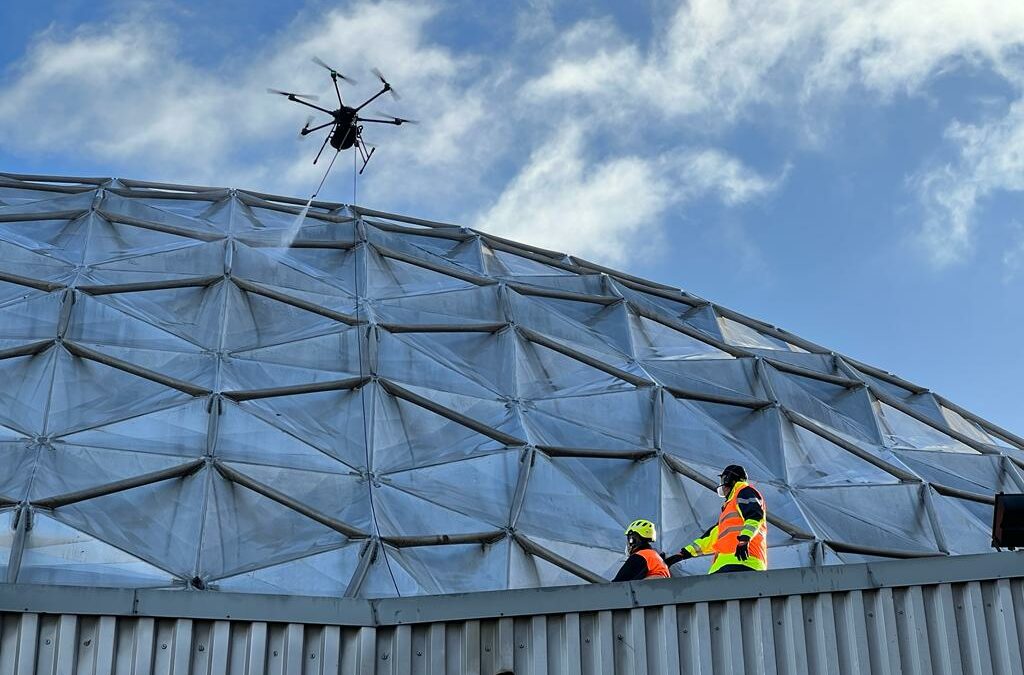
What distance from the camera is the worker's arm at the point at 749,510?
586 inches

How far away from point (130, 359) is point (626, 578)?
931 cm

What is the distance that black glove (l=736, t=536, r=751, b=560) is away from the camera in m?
14.8

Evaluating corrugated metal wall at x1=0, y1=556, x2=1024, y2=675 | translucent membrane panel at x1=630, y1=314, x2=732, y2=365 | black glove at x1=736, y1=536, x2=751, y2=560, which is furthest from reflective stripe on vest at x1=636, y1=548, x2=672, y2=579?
translucent membrane panel at x1=630, y1=314, x2=732, y2=365

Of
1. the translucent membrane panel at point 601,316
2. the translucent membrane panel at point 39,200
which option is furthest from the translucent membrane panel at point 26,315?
the translucent membrane panel at point 601,316

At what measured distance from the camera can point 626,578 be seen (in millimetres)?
14820

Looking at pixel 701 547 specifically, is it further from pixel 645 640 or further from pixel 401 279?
pixel 401 279

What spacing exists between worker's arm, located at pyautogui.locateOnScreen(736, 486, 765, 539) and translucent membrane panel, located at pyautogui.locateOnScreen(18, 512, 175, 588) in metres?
6.70

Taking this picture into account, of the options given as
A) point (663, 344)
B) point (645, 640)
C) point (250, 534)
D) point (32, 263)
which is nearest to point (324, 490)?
point (250, 534)

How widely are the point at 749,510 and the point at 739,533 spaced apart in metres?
0.26

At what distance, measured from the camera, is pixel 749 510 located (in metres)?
15.0

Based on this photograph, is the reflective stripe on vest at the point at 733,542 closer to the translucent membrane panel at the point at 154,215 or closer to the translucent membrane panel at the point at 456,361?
the translucent membrane panel at the point at 456,361

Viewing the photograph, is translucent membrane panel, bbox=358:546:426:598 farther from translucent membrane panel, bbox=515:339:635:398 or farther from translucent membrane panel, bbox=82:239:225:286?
translucent membrane panel, bbox=82:239:225:286

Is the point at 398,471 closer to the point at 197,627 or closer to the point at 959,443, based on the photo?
the point at 197,627

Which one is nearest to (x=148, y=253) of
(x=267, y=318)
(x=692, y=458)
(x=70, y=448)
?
(x=267, y=318)
